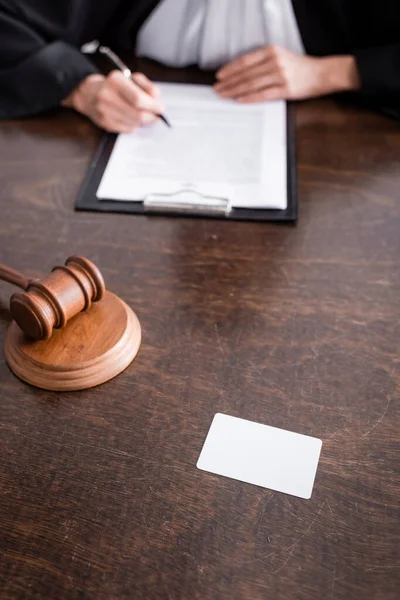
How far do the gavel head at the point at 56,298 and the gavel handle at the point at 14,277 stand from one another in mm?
33

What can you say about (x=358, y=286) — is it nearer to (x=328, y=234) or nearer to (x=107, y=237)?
(x=328, y=234)

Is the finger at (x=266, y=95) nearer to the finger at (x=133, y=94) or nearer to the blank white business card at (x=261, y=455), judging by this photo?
the finger at (x=133, y=94)

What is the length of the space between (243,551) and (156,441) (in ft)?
0.57

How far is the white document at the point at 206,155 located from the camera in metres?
1.20

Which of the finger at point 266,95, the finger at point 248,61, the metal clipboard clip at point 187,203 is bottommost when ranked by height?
the finger at point 266,95

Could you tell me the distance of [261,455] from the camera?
80 centimetres

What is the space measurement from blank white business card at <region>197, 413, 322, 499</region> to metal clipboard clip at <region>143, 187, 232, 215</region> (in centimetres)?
44

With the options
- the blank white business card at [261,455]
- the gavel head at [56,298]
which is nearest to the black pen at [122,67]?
the gavel head at [56,298]

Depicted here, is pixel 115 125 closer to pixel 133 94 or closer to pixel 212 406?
pixel 133 94

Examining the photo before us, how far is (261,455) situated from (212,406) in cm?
9

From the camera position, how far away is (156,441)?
2.65 feet

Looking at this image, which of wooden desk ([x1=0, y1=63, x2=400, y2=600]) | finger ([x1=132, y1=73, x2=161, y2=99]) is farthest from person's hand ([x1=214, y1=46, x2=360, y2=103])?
wooden desk ([x1=0, y1=63, x2=400, y2=600])

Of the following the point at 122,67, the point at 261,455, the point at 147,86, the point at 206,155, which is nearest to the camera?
the point at 261,455

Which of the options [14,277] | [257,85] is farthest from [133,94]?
[14,277]
